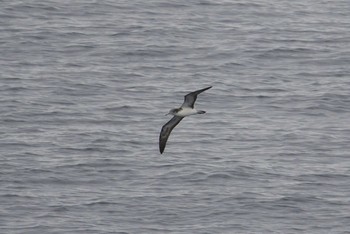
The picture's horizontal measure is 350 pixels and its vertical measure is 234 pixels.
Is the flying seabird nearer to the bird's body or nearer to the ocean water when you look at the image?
the bird's body

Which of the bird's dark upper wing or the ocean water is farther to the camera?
the ocean water

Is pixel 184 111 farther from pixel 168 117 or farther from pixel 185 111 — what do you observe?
pixel 168 117

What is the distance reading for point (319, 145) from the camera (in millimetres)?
39594

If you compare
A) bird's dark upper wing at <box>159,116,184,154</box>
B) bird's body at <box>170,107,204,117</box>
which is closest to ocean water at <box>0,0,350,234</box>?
bird's dark upper wing at <box>159,116,184,154</box>

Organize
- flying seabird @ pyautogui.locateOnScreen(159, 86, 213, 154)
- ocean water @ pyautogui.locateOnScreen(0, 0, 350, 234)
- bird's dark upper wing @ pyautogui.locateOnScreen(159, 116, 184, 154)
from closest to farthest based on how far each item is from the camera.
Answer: flying seabird @ pyautogui.locateOnScreen(159, 86, 213, 154), bird's dark upper wing @ pyautogui.locateOnScreen(159, 116, 184, 154), ocean water @ pyautogui.locateOnScreen(0, 0, 350, 234)

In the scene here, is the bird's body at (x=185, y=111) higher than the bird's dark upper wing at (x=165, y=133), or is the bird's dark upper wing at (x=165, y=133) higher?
the bird's body at (x=185, y=111)

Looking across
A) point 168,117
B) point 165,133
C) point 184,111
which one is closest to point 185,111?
point 184,111

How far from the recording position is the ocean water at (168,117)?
1350 inches

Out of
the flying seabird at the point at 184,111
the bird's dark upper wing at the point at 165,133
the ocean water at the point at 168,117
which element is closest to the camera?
the flying seabird at the point at 184,111

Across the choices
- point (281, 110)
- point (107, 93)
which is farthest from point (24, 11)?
point (281, 110)

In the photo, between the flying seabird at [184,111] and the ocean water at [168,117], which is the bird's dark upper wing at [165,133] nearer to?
the flying seabird at [184,111]

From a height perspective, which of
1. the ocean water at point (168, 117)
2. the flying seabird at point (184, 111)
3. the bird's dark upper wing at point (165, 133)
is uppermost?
the flying seabird at point (184, 111)

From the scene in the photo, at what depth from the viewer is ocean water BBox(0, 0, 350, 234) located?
112ft

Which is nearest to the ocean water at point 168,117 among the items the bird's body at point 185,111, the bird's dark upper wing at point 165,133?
the bird's dark upper wing at point 165,133
